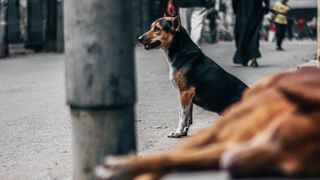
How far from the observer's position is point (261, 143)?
3.02 m

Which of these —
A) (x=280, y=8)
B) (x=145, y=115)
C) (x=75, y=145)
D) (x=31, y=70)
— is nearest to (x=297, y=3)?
(x=280, y=8)

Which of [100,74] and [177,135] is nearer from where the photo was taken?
[100,74]

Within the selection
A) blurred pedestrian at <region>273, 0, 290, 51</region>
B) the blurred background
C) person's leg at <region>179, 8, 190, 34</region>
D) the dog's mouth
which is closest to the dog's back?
the dog's mouth

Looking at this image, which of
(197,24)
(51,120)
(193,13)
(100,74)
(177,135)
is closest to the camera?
(100,74)

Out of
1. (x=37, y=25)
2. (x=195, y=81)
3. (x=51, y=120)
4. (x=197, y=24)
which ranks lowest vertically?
(x=37, y=25)

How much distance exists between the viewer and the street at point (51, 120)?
6.53m

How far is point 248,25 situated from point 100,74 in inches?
436

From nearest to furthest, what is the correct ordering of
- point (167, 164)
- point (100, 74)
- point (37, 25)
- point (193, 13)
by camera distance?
point (167, 164), point (100, 74), point (193, 13), point (37, 25)

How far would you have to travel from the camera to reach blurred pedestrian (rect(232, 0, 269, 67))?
46.7 ft

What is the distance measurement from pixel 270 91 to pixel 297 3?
125 feet

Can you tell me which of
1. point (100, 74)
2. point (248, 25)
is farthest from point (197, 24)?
point (100, 74)

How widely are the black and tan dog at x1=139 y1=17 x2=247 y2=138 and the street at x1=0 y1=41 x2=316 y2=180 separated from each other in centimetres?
29

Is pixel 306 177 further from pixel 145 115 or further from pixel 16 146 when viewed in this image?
pixel 145 115

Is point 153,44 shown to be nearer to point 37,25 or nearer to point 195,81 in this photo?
point 195,81
